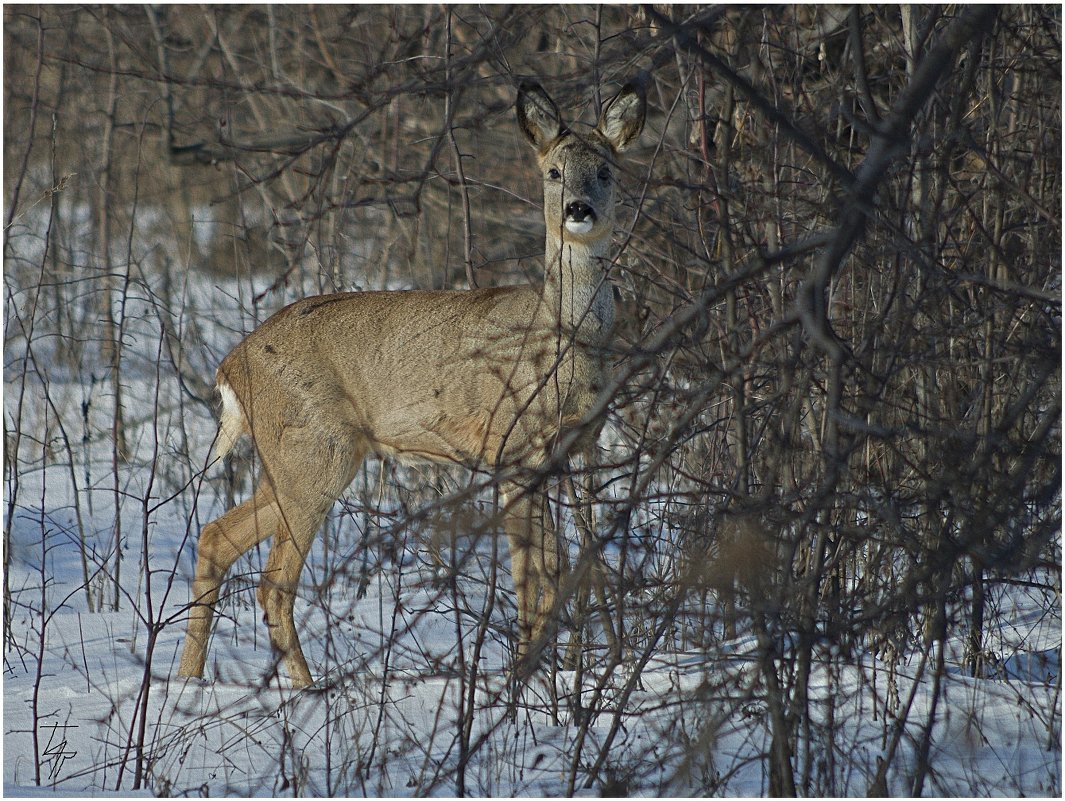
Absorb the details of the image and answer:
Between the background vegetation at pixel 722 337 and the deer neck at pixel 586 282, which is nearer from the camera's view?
the background vegetation at pixel 722 337

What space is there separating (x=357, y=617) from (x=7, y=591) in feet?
5.37

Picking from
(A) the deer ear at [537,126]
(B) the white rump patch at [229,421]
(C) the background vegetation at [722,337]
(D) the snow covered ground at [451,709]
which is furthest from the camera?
(B) the white rump patch at [229,421]

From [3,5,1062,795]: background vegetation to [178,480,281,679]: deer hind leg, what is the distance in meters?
0.26

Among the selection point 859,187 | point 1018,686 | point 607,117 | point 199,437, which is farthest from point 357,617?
point 859,187

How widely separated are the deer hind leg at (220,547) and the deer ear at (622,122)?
2332mm

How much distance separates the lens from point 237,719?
4.89m

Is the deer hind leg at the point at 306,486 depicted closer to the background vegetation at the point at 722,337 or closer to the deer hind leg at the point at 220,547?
Result: the deer hind leg at the point at 220,547

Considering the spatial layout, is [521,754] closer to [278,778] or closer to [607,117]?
[278,778]

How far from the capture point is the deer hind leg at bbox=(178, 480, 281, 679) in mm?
5609

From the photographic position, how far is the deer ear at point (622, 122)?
5754 mm

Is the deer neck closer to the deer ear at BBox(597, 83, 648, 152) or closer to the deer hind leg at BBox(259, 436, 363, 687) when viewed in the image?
the deer ear at BBox(597, 83, 648, 152)

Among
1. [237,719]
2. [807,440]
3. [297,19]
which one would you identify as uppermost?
[297,19]
